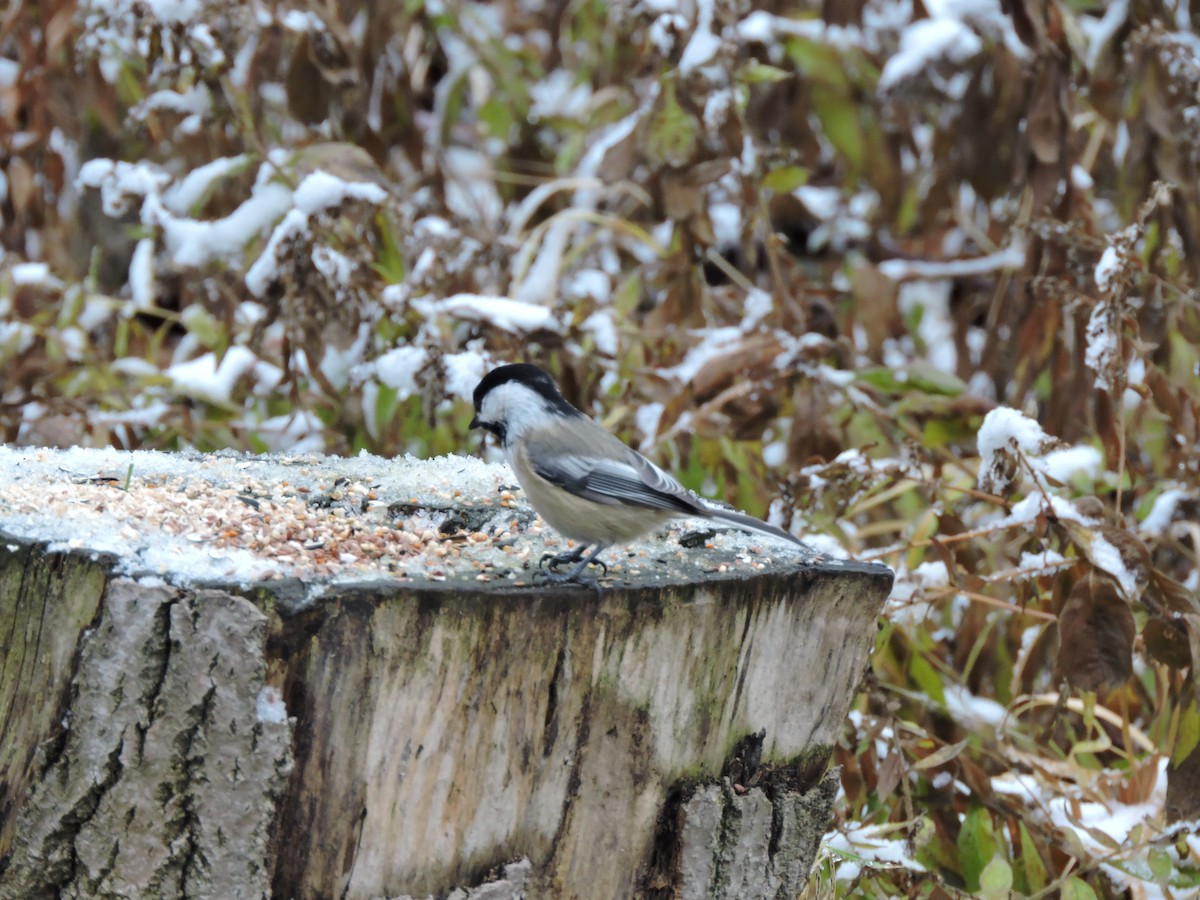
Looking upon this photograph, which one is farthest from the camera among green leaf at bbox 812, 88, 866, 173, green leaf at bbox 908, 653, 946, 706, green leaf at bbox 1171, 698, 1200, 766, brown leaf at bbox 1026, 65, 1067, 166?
green leaf at bbox 812, 88, 866, 173

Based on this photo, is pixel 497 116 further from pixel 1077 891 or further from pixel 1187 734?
pixel 1077 891

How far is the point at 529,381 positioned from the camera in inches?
76.4

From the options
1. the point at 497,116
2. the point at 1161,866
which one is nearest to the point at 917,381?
the point at 1161,866

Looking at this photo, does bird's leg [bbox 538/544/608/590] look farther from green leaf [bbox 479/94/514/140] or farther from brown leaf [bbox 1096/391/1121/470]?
green leaf [bbox 479/94/514/140]

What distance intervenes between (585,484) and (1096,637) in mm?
954

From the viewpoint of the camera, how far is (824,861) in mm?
1979

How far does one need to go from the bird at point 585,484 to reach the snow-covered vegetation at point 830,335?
640 millimetres

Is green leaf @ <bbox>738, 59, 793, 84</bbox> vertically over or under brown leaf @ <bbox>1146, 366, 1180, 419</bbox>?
over

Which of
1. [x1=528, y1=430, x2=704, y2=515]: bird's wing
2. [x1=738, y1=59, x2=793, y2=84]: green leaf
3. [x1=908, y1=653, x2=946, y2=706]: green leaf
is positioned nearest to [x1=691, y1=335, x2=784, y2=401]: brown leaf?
[x1=738, y1=59, x2=793, y2=84]: green leaf

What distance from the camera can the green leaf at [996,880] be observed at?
6.22 ft

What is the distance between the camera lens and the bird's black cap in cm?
193

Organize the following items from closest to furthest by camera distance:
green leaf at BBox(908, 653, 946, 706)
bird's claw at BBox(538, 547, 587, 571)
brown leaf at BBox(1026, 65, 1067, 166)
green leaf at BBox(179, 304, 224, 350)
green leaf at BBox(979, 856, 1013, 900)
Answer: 1. bird's claw at BBox(538, 547, 587, 571)
2. green leaf at BBox(979, 856, 1013, 900)
3. green leaf at BBox(908, 653, 946, 706)
4. brown leaf at BBox(1026, 65, 1067, 166)
5. green leaf at BBox(179, 304, 224, 350)

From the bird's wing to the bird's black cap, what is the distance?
12 centimetres

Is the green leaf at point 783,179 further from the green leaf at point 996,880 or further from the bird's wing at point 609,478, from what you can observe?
the green leaf at point 996,880
